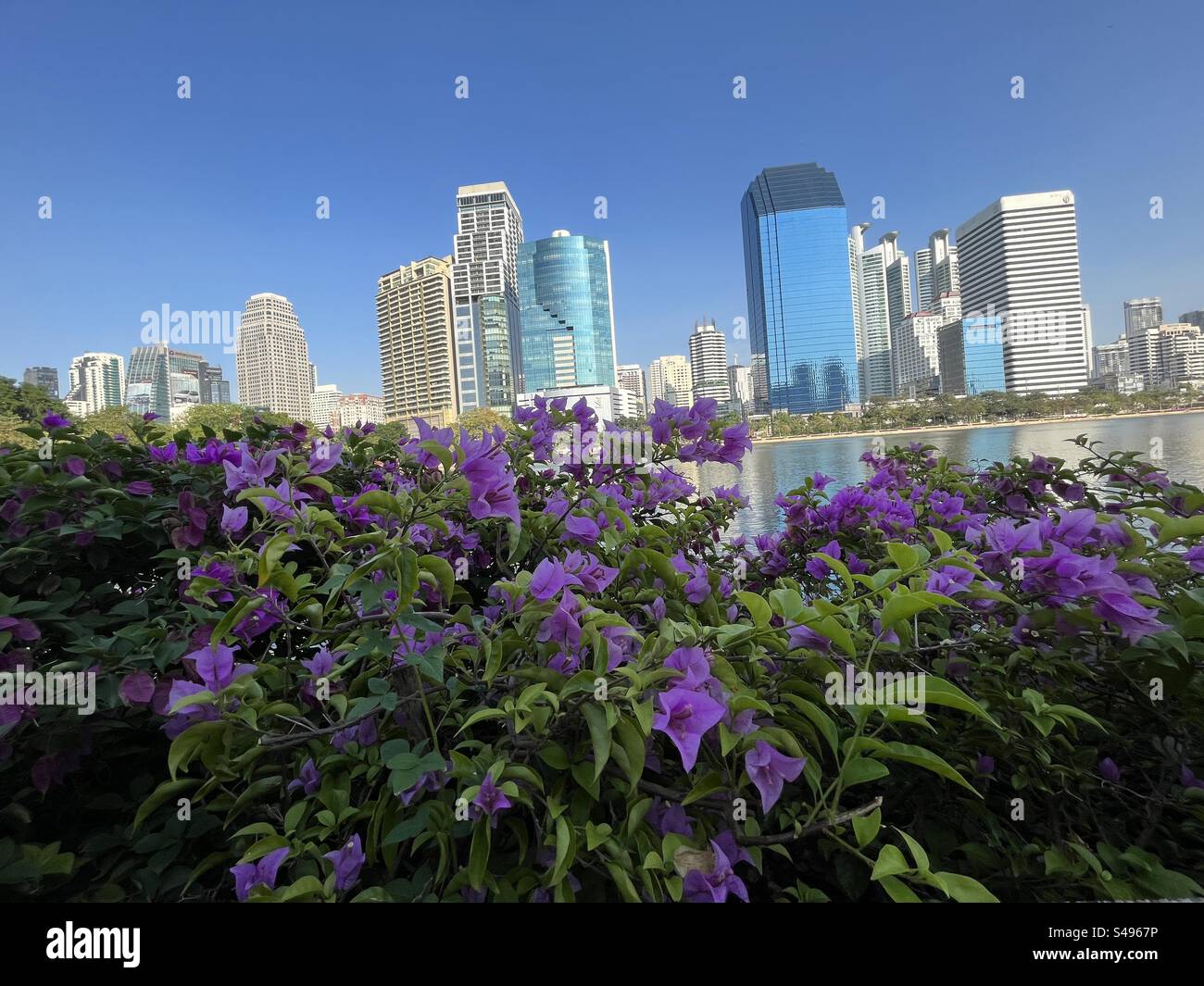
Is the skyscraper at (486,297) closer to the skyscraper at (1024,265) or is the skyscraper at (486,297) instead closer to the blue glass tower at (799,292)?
the blue glass tower at (799,292)

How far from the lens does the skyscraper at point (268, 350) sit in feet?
108

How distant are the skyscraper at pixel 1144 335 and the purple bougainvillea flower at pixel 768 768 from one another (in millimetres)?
16636

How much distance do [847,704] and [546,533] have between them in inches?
21.0

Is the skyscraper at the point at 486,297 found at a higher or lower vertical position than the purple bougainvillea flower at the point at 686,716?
higher

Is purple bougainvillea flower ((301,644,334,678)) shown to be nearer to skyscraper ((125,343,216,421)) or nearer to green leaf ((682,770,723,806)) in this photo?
green leaf ((682,770,723,806))

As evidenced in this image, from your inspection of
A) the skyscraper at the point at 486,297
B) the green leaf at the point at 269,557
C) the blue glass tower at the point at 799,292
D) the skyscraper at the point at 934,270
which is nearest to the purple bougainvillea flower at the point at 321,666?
the green leaf at the point at 269,557

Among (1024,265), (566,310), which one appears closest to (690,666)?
(1024,265)

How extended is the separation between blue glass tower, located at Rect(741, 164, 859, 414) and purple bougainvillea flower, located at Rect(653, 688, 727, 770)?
39.3 ft

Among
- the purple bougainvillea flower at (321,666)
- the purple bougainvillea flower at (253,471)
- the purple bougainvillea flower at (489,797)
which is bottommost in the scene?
the purple bougainvillea flower at (489,797)

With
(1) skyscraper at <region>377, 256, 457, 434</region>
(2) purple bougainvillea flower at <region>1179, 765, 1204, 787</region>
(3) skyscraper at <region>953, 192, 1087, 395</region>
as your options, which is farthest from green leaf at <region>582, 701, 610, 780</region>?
(1) skyscraper at <region>377, 256, 457, 434</region>

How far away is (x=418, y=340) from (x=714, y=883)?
126ft

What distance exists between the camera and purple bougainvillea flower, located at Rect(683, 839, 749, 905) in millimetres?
478
